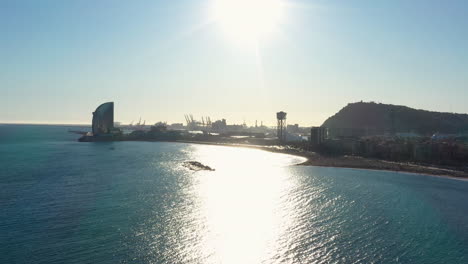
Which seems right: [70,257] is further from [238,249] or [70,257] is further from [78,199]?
[78,199]

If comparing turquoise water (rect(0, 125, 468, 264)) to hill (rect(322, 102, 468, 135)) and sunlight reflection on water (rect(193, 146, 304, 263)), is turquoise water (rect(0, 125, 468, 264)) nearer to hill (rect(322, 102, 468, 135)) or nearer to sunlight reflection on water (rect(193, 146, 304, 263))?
sunlight reflection on water (rect(193, 146, 304, 263))

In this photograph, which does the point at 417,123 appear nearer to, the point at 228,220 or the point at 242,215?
the point at 242,215

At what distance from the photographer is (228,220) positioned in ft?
106

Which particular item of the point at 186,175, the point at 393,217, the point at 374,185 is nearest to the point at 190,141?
the point at 186,175

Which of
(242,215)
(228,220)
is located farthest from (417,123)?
(228,220)

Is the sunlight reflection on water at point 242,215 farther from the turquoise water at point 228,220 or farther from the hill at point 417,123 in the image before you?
the hill at point 417,123

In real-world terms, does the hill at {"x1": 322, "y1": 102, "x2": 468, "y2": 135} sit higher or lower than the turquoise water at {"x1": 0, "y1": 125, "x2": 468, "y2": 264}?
higher

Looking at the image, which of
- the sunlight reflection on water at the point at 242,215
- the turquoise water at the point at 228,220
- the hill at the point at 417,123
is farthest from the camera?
the hill at the point at 417,123

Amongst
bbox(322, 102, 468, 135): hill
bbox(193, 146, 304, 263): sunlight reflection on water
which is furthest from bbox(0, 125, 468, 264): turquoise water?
bbox(322, 102, 468, 135): hill

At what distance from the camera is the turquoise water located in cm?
2303

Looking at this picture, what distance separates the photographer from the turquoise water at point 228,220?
23.0m

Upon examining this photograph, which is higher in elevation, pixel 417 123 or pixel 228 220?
pixel 417 123

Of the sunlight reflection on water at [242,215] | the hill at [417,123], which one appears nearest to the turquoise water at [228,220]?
the sunlight reflection on water at [242,215]

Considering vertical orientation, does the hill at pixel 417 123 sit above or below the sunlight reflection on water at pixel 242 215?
above
